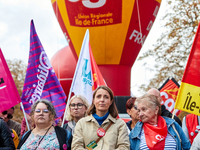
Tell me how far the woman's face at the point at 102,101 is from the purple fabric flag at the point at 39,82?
Result: 2.15m

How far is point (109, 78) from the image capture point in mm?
11773

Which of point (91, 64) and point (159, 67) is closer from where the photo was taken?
point (91, 64)

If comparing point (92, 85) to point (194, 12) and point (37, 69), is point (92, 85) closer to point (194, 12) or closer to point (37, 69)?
point (37, 69)

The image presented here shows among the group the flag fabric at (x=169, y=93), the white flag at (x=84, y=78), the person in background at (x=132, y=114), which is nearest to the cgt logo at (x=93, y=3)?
the flag fabric at (x=169, y=93)

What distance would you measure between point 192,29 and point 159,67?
3189 mm

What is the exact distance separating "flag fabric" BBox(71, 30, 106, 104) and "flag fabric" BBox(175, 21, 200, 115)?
1.87 meters

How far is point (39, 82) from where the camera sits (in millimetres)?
5938

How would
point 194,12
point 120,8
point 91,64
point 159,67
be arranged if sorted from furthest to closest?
point 159,67 → point 194,12 → point 120,8 → point 91,64

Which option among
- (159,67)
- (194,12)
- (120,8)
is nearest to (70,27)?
(120,8)

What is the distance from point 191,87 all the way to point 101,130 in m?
1.85

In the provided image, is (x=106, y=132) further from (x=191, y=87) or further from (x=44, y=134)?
(x=191, y=87)

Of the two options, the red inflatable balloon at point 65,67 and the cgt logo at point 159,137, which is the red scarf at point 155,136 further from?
the red inflatable balloon at point 65,67

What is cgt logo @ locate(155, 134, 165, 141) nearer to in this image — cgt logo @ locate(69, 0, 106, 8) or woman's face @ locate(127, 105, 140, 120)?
woman's face @ locate(127, 105, 140, 120)

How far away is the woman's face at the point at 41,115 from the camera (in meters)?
3.79
